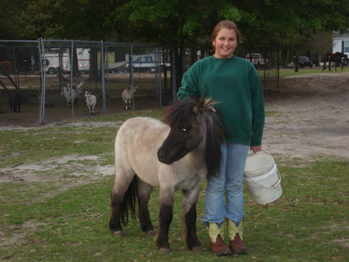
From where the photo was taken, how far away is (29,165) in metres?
7.96

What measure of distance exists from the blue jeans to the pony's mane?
0.45 ft

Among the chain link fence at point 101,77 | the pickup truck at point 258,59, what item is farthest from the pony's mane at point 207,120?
the pickup truck at point 258,59

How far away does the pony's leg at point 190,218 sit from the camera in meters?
3.91

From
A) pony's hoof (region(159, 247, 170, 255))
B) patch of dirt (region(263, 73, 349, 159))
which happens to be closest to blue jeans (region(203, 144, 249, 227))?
pony's hoof (region(159, 247, 170, 255))

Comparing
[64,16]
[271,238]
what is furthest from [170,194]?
[64,16]

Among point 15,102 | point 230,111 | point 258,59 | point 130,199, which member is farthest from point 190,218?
point 258,59

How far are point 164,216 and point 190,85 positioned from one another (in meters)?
1.22

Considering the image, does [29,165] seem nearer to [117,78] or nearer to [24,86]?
[117,78]

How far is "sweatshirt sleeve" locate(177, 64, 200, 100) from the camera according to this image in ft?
12.7

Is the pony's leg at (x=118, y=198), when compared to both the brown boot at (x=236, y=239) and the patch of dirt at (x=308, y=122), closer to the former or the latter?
the brown boot at (x=236, y=239)

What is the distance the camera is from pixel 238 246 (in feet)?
12.8

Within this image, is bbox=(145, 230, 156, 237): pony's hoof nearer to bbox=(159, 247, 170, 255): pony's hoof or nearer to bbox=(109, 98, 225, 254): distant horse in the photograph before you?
bbox=(109, 98, 225, 254): distant horse

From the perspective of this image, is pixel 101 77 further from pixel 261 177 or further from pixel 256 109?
pixel 261 177

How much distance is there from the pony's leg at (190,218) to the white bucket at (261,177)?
0.51 metres
